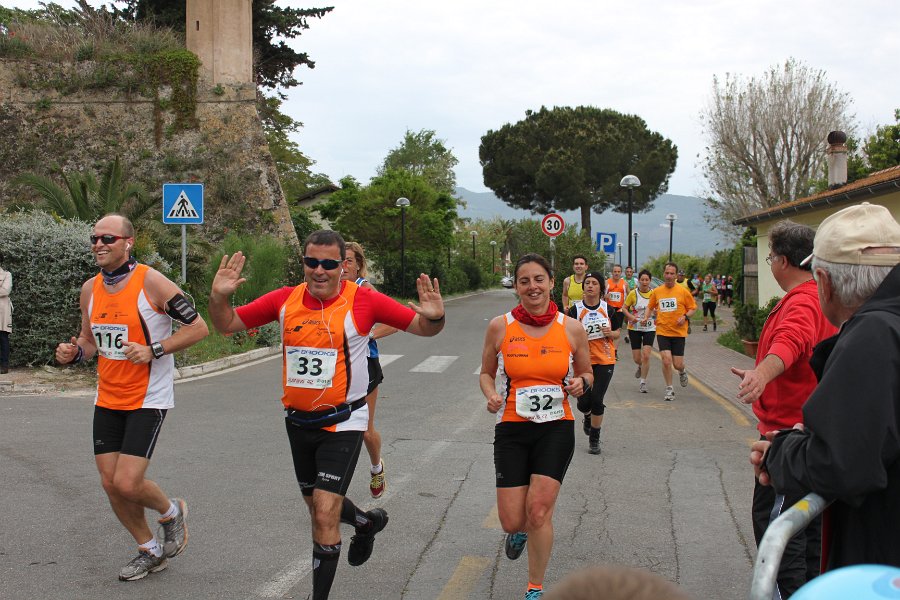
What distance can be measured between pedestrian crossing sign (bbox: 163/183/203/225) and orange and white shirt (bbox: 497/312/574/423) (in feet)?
41.4

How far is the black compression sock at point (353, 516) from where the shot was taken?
4832 millimetres

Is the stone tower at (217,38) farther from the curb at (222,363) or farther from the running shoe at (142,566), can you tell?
the running shoe at (142,566)

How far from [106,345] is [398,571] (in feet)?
7.19

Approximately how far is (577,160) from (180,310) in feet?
175

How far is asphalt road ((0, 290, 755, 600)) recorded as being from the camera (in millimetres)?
4953

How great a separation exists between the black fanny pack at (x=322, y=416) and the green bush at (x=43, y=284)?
34.0 feet

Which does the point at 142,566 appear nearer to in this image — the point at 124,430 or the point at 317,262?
the point at 124,430

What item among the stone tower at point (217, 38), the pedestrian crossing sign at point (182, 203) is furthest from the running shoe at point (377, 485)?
the stone tower at point (217, 38)

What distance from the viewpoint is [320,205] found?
5269 centimetres

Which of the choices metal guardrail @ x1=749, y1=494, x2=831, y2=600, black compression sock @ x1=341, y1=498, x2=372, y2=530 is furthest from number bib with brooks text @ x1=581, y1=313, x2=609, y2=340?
metal guardrail @ x1=749, y1=494, x2=831, y2=600

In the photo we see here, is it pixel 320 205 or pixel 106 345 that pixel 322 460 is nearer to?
pixel 106 345

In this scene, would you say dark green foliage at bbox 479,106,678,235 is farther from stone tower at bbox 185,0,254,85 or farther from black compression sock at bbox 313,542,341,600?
black compression sock at bbox 313,542,341,600

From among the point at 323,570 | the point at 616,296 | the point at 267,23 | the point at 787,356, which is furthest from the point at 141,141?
the point at 787,356

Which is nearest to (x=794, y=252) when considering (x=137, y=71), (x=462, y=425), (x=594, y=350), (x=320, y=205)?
(x=594, y=350)
